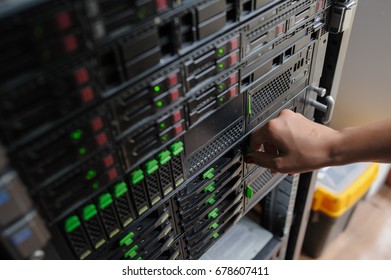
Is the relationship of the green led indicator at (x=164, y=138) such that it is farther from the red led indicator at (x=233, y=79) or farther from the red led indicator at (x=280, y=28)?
the red led indicator at (x=280, y=28)

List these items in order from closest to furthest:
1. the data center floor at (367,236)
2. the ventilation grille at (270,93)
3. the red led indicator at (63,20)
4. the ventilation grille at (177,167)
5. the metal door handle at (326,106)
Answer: the red led indicator at (63,20)
the ventilation grille at (177,167)
the ventilation grille at (270,93)
the metal door handle at (326,106)
the data center floor at (367,236)

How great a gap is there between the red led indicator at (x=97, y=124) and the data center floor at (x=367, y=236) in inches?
63.4

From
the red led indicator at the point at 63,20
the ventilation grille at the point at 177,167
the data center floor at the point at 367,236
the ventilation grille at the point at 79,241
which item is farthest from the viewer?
the data center floor at the point at 367,236

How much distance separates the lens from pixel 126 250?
2.55 feet

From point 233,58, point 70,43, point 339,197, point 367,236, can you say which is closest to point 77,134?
point 70,43

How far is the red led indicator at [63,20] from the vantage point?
1.46ft

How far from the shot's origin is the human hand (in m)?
0.78

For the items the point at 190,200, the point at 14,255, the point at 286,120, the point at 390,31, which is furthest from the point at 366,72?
the point at 14,255

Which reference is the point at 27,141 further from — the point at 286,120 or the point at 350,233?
the point at 350,233

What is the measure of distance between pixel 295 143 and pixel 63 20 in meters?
0.54

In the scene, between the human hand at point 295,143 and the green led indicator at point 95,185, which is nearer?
the green led indicator at point 95,185

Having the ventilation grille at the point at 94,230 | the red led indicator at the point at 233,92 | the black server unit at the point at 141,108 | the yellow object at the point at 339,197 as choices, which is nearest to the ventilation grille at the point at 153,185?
the black server unit at the point at 141,108

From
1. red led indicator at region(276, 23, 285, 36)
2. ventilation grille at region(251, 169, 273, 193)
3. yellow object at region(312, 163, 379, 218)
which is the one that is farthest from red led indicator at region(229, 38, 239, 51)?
yellow object at region(312, 163, 379, 218)

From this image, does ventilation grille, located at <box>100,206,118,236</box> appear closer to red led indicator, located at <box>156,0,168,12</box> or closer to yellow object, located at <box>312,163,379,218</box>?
red led indicator, located at <box>156,0,168,12</box>
